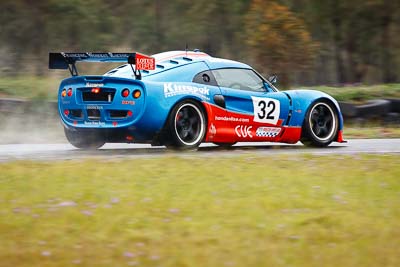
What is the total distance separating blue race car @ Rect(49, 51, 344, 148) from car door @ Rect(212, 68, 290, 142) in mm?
13

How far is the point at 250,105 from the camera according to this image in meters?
10.4

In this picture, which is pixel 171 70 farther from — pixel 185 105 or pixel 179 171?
pixel 179 171

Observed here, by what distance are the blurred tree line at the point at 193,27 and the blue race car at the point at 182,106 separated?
18030mm

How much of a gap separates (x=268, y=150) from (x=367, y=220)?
452cm

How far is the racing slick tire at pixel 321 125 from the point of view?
36.3 feet

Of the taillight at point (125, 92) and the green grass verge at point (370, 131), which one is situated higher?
the taillight at point (125, 92)

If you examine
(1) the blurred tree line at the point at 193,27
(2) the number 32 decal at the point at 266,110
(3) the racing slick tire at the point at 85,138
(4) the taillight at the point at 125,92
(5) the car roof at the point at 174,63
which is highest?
(1) the blurred tree line at the point at 193,27

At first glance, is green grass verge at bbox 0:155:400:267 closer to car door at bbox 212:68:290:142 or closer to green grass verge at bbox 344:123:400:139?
car door at bbox 212:68:290:142

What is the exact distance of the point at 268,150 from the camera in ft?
34.5

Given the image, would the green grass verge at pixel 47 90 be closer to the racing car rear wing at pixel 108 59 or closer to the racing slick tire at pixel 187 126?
the racing car rear wing at pixel 108 59

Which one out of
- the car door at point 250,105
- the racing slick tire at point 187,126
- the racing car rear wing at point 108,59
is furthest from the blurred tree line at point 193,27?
the racing slick tire at point 187,126

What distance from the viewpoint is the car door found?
33.6ft

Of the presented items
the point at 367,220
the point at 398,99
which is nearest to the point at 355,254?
the point at 367,220

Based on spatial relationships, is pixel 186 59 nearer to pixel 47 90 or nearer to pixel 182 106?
pixel 182 106
